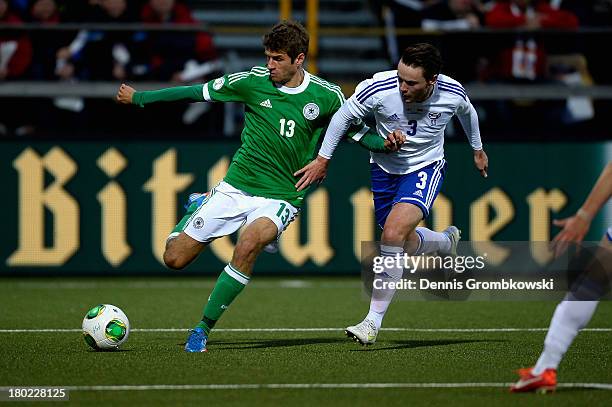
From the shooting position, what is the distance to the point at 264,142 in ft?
28.0

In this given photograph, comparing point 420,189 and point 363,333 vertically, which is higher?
point 420,189

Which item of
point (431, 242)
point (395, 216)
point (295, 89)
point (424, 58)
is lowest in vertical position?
point (431, 242)

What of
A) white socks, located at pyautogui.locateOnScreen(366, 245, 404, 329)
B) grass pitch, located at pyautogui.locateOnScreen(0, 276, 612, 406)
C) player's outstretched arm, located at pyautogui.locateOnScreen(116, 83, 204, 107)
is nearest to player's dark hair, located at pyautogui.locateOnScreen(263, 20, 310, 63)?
player's outstretched arm, located at pyautogui.locateOnScreen(116, 83, 204, 107)

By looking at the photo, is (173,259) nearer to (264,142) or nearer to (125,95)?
(264,142)

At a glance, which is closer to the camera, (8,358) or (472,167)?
(8,358)

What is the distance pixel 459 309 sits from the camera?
1138cm

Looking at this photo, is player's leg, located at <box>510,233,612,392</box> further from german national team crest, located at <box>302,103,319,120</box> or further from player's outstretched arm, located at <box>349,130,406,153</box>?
german national team crest, located at <box>302,103,319,120</box>

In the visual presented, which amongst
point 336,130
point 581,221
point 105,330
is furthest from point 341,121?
point 581,221

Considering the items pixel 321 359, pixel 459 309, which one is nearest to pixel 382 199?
pixel 321 359

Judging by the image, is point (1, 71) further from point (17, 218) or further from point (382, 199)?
point (382, 199)

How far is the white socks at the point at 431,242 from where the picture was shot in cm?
941

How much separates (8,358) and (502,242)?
7885mm

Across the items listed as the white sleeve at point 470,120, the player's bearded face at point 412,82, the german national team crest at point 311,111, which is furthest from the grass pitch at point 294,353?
→ the player's bearded face at point 412,82

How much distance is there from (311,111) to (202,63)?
6.57 meters
